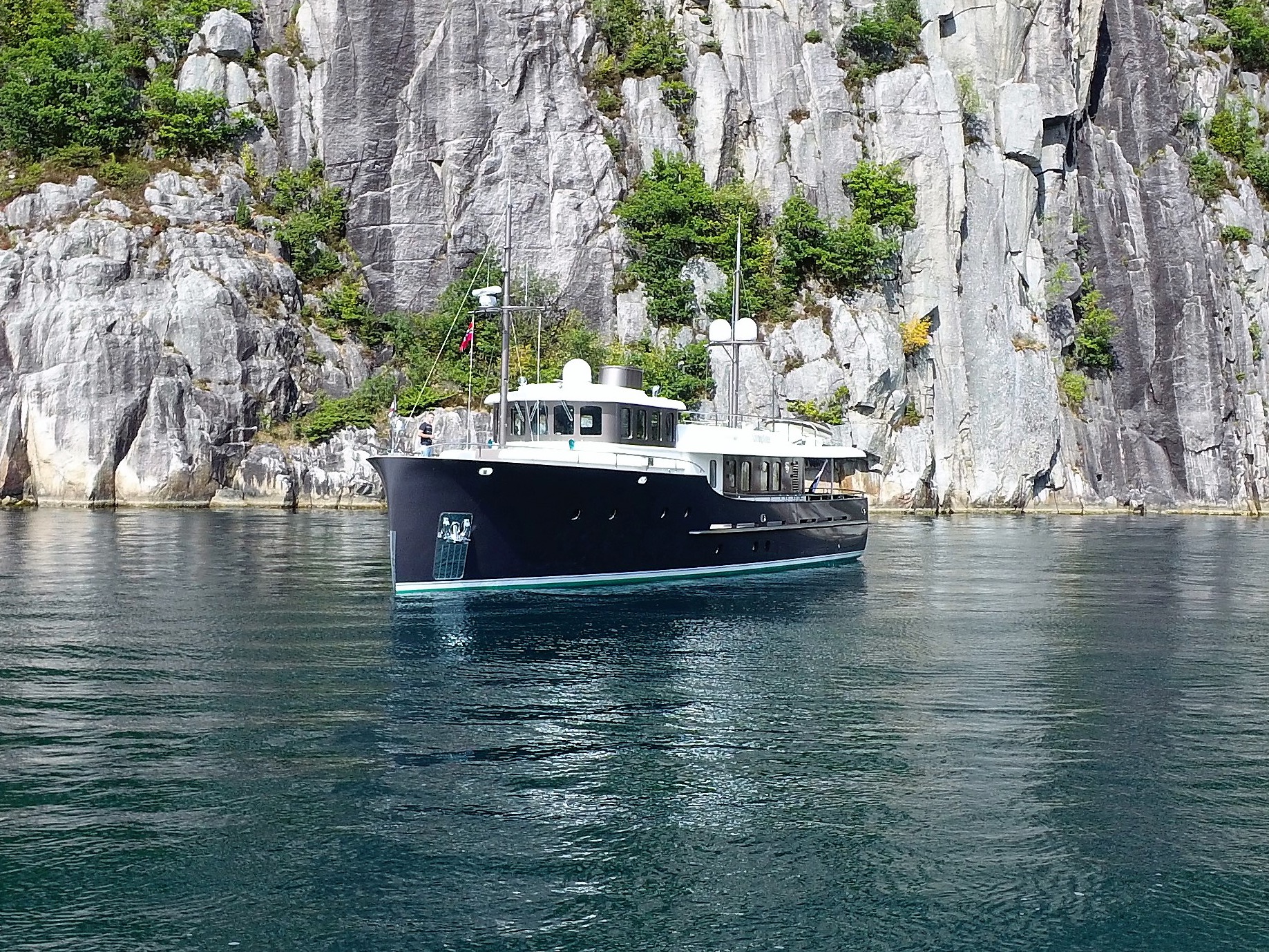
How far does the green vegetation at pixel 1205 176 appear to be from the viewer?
3967 inches

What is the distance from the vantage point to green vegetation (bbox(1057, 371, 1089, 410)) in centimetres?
8981

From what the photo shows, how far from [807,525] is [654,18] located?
59.3 metres

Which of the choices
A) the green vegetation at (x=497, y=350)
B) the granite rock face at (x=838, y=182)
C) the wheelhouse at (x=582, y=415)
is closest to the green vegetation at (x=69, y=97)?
the granite rock face at (x=838, y=182)

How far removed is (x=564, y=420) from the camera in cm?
3409

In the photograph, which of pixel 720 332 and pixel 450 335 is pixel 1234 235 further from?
pixel 720 332

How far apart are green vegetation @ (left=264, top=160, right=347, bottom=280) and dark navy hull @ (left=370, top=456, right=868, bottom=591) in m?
52.7

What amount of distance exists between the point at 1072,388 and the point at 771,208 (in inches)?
1090

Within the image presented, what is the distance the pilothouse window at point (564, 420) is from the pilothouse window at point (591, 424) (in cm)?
35

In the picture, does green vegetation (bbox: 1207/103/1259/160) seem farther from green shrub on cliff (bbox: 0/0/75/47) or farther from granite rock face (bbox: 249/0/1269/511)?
green shrub on cliff (bbox: 0/0/75/47)

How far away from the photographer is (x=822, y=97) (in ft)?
282

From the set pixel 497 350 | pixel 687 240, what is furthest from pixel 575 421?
pixel 687 240

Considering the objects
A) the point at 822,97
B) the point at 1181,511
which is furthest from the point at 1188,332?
the point at 822,97

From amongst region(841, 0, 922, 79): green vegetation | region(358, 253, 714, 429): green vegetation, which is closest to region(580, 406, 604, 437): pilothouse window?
region(358, 253, 714, 429): green vegetation

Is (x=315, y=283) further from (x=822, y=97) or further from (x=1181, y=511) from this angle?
(x=1181, y=511)
